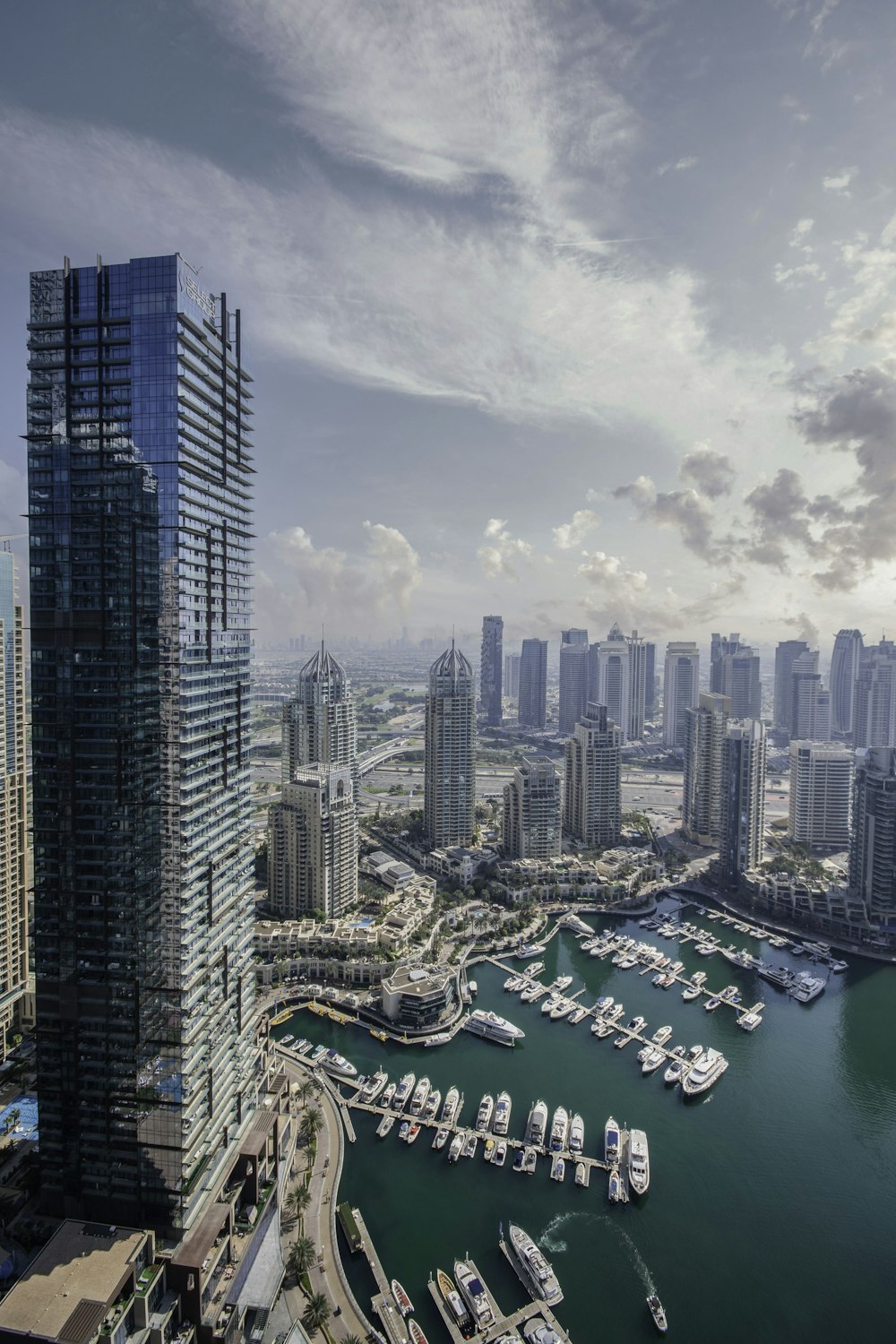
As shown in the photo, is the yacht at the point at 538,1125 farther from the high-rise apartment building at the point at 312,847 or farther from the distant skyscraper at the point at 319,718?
the distant skyscraper at the point at 319,718

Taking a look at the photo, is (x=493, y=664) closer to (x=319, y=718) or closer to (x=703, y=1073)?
(x=319, y=718)

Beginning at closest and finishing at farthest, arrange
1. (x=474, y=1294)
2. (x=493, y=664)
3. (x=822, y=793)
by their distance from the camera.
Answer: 1. (x=474, y=1294)
2. (x=822, y=793)
3. (x=493, y=664)

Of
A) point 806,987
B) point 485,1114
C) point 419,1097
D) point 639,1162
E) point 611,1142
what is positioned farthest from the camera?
point 806,987

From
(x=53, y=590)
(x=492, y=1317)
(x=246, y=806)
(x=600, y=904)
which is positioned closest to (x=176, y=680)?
(x=53, y=590)

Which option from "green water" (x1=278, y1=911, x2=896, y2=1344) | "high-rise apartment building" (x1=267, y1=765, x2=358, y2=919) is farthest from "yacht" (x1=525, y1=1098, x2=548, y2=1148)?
"high-rise apartment building" (x1=267, y1=765, x2=358, y2=919)

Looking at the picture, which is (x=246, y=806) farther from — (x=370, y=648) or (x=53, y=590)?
(x=370, y=648)

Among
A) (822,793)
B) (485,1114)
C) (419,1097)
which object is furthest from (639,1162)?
(822,793)

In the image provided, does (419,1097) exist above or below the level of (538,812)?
below
